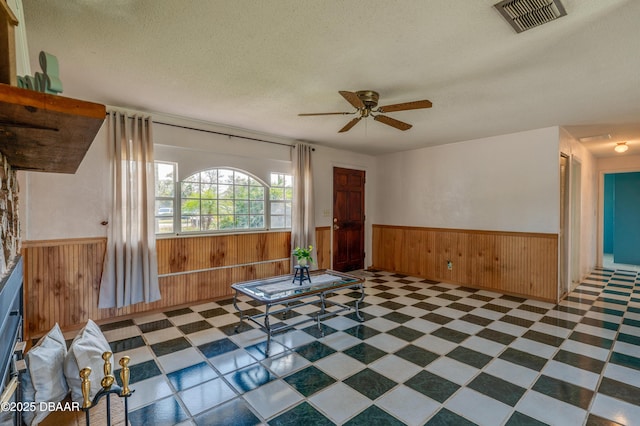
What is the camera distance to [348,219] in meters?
6.16

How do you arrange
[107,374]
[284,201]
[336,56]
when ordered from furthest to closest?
[284,201]
[336,56]
[107,374]

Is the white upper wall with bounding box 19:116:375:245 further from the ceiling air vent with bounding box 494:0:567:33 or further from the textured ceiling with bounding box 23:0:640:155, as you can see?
the ceiling air vent with bounding box 494:0:567:33

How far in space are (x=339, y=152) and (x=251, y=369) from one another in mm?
4324

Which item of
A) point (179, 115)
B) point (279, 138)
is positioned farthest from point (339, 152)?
point (179, 115)

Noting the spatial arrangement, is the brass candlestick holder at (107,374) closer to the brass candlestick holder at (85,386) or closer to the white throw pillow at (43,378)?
the brass candlestick holder at (85,386)

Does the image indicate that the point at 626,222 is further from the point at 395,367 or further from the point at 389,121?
the point at 395,367

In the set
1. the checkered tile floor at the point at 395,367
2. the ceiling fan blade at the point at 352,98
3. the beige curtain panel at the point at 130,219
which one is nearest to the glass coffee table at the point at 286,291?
the checkered tile floor at the point at 395,367

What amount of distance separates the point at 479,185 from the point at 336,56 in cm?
379

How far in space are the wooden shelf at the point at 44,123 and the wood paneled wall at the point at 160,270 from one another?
245cm

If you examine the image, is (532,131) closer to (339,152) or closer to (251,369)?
(339,152)

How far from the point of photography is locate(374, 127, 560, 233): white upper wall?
4.36 meters

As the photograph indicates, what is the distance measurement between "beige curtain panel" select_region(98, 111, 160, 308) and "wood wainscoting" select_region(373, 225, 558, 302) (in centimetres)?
432

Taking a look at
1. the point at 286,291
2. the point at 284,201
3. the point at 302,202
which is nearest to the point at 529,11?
the point at 286,291

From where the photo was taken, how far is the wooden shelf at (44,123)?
67cm
